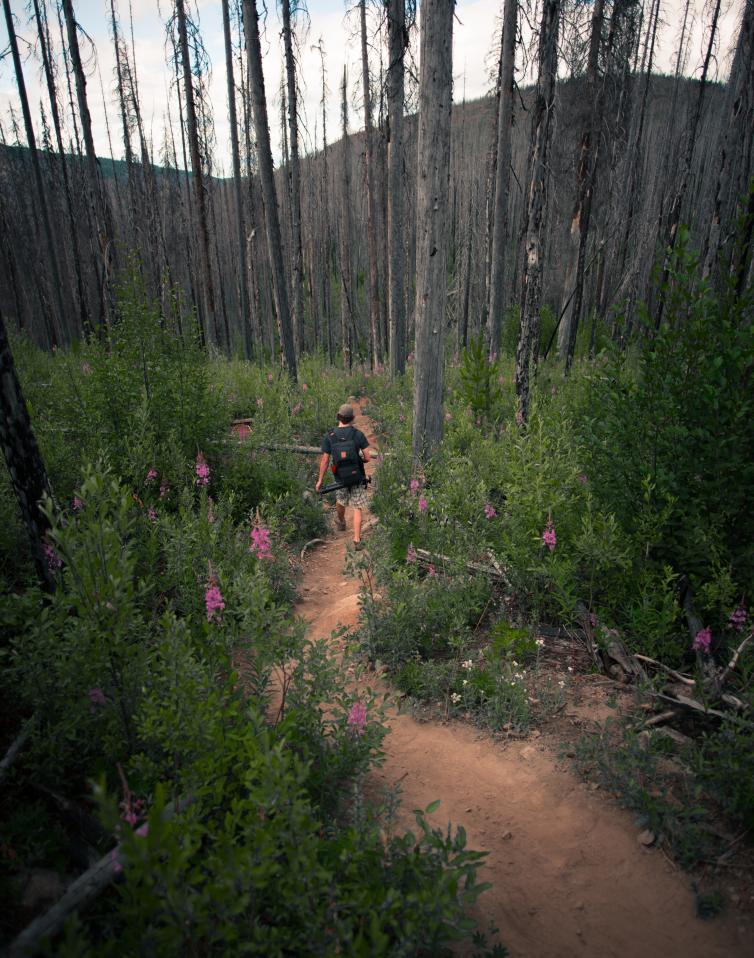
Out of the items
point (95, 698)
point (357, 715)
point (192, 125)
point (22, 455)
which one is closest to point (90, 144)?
point (192, 125)

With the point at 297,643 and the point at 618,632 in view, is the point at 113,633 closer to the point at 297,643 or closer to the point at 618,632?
the point at 297,643

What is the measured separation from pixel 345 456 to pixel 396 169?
26.8 feet

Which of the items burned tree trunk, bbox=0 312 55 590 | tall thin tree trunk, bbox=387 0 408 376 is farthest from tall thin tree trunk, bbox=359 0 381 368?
burned tree trunk, bbox=0 312 55 590

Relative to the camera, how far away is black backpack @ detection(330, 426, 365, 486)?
6.14 m

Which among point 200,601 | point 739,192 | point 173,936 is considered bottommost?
point 200,601

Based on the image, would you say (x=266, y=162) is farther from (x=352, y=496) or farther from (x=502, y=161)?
(x=352, y=496)

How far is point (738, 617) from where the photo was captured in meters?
3.10

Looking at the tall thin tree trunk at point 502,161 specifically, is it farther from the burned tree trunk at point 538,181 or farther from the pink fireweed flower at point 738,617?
the pink fireweed flower at point 738,617

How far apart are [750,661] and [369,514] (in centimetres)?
449

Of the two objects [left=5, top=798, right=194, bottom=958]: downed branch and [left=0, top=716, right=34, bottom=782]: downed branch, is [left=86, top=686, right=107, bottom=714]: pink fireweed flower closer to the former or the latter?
[left=0, top=716, right=34, bottom=782]: downed branch

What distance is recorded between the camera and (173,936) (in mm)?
1359

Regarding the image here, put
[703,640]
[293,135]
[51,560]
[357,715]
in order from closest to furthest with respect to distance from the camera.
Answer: [357,715] → [703,640] → [51,560] → [293,135]

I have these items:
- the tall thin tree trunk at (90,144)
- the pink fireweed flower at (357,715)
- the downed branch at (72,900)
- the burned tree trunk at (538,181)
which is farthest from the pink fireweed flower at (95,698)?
the tall thin tree trunk at (90,144)

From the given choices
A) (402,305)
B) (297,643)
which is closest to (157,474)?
(297,643)
